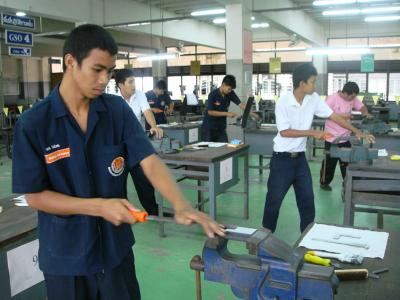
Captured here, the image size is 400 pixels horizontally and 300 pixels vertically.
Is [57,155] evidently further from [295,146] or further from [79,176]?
[295,146]

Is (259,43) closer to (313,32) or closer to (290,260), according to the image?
(313,32)

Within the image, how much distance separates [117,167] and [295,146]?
2040 mm

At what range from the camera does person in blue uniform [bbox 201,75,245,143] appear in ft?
18.7

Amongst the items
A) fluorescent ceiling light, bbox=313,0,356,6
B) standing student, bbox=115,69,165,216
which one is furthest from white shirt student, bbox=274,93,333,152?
fluorescent ceiling light, bbox=313,0,356,6

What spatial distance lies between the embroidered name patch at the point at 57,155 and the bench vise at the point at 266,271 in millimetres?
502

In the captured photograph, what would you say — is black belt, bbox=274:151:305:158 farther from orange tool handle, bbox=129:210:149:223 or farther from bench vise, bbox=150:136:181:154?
orange tool handle, bbox=129:210:149:223

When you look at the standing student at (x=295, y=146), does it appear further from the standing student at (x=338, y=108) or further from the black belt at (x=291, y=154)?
the standing student at (x=338, y=108)

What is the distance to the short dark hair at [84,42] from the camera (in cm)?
124

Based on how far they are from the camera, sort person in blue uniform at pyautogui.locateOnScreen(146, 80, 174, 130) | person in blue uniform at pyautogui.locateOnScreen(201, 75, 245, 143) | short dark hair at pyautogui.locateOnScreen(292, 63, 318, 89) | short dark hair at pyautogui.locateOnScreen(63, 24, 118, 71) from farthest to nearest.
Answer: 1. person in blue uniform at pyautogui.locateOnScreen(146, 80, 174, 130)
2. person in blue uniform at pyautogui.locateOnScreen(201, 75, 245, 143)
3. short dark hair at pyautogui.locateOnScreen(292, 63, 318, 89)
4. short dark hair at pyautogui.locateOnScreen(63, 24, 118, 71)

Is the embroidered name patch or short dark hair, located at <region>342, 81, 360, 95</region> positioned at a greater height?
short dark hair, located at <region>342, 81, 360, 95</region>

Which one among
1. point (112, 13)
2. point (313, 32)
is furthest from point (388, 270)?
point (313, 32)

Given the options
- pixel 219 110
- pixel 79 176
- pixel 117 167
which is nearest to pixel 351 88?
pixel 219 110

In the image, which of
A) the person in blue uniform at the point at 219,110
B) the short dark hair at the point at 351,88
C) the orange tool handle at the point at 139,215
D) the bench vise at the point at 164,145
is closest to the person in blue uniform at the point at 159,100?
the person in blue uniform at the point at 219,110

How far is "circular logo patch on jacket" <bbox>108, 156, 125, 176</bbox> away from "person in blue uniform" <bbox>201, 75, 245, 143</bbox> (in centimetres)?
438
